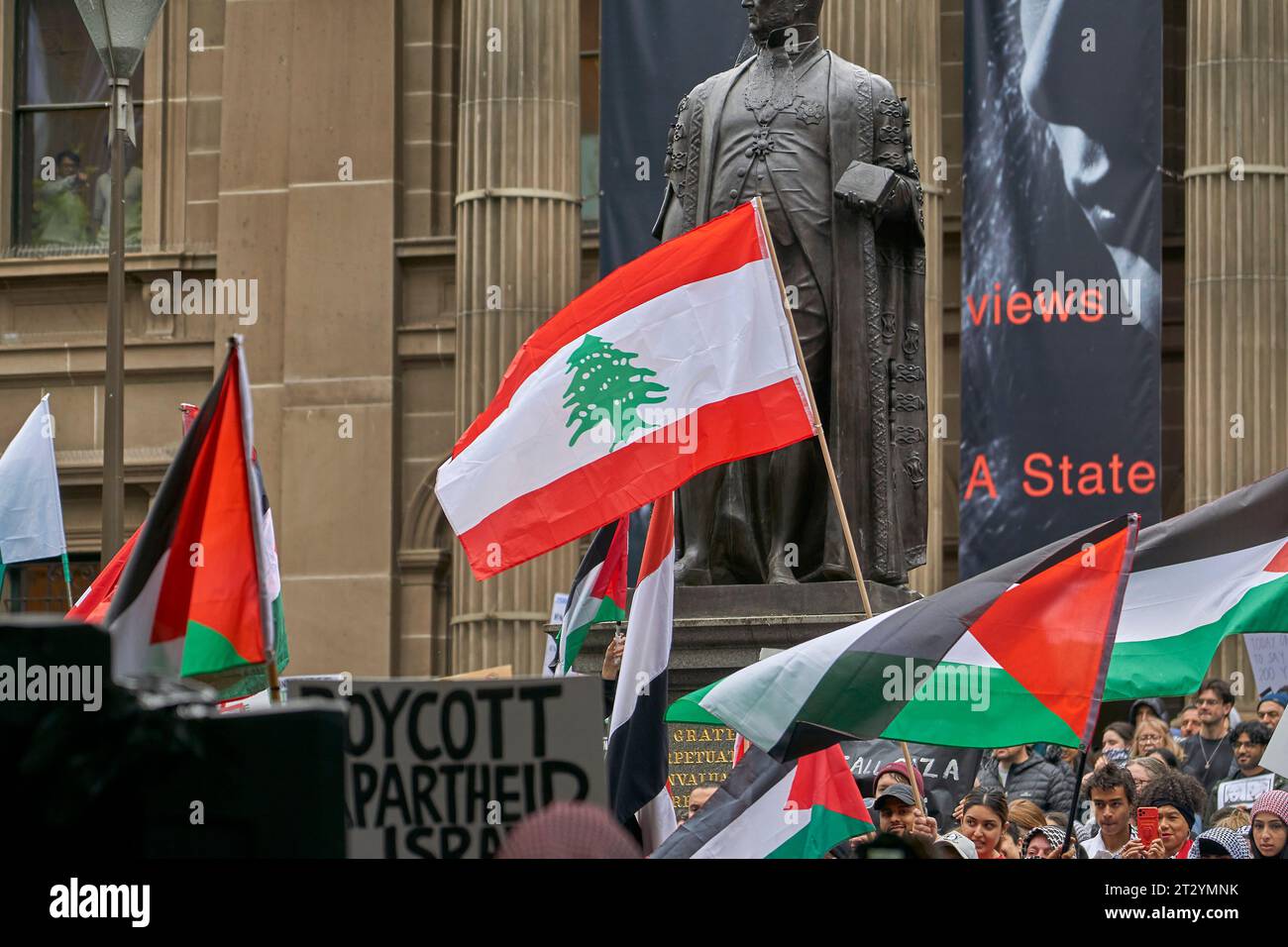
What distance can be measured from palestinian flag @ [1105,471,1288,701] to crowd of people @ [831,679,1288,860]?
615 millimetres

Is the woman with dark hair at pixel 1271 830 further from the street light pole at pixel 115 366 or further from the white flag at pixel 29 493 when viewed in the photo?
the white flag at pixel 29 493

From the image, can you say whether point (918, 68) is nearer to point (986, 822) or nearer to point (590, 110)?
point (590, 110)

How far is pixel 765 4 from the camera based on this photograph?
11.6 meters

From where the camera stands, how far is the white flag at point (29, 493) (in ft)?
57.5

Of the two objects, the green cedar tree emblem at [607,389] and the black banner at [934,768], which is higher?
the green cedar tree emblem at [607,389]

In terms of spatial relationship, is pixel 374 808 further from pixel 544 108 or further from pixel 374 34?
pixel 374 34

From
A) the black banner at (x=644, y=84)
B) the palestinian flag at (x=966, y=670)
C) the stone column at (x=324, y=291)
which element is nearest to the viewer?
the palestinian flag at (x=966, y=670)

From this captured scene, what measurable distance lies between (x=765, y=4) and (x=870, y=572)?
241 cm

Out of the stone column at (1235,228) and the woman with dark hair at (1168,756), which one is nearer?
the woman with dark hair at (1168,756)

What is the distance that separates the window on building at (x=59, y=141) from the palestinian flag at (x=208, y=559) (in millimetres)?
26125

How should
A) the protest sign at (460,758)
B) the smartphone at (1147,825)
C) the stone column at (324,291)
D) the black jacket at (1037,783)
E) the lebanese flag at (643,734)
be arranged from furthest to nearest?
the stone column at (324,291) < the black jacket at (1037,783) < the smartphone at (1147,825) < the lebanese flag at (643,734) < the protest sign at (460,758)

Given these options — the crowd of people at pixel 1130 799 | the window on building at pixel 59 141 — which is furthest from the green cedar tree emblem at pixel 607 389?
the window on building at pixel 59 141

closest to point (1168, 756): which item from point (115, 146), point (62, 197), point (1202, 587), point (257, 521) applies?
point (1202, 587)

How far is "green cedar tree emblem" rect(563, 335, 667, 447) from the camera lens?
33.3 feet
